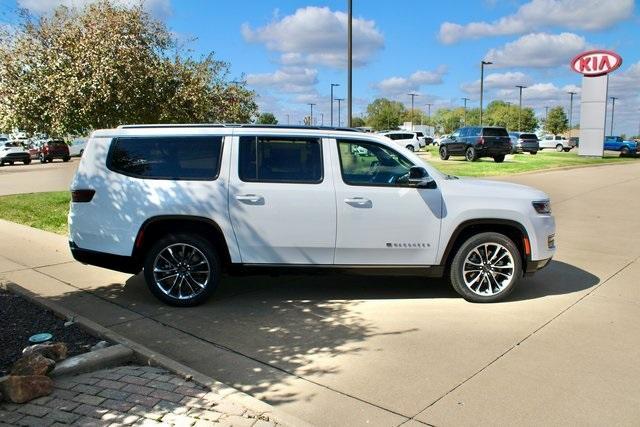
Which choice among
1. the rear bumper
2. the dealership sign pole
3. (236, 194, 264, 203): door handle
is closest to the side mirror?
(236, 194, 264, 203): door handle

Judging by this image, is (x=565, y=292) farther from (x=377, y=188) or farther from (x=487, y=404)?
(x=487, y=404)

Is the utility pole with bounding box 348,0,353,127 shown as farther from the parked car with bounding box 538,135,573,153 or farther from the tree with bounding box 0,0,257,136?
the parked car with bounding box 538,135,573,153

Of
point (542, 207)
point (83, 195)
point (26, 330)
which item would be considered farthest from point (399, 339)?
point (83, 195)

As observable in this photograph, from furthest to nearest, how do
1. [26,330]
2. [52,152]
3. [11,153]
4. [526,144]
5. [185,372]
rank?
[526,144]
[52,152]
[11,153]
[26,330]
[185,372]

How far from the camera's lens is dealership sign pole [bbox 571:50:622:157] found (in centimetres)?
3669

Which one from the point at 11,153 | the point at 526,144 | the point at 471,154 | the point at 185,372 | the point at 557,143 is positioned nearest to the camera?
the point at 185,372

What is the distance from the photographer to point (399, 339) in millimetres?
4723

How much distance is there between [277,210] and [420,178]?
55.9 inches

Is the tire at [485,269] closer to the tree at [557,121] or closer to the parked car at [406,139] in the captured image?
the parked car at [406,139]

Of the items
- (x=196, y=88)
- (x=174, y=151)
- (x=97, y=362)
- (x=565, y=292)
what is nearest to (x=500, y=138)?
(x=196, y=88)

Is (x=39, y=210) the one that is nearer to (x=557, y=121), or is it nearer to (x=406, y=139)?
(x=406, y=139)

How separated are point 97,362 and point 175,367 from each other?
56 cm

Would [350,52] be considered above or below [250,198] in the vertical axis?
above

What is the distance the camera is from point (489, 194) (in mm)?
5617
